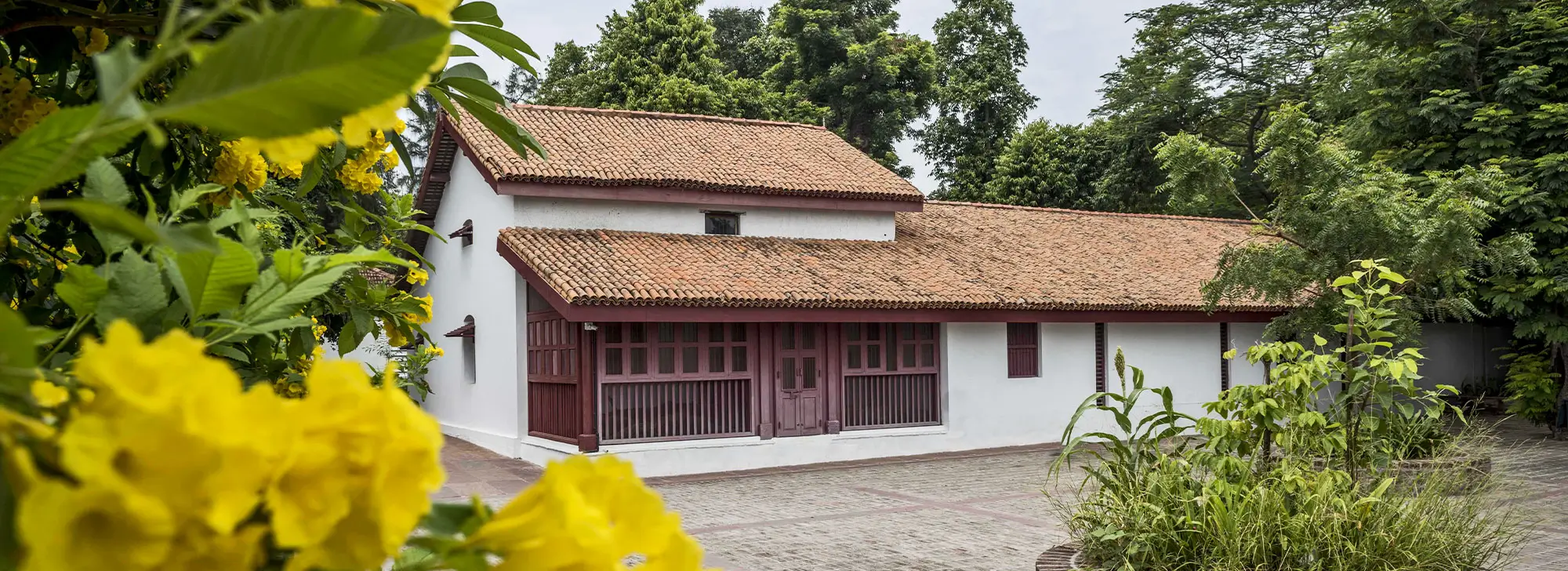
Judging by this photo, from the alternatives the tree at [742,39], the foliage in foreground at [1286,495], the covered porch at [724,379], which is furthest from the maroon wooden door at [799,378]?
the tree at [742,39]

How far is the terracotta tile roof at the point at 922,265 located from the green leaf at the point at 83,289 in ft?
36.3

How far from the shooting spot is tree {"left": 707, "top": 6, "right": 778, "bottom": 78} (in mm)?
32656

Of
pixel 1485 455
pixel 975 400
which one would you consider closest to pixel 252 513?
pixel 1485 455

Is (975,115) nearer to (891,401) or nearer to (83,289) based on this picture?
(891,401)

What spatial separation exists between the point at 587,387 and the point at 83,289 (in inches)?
476

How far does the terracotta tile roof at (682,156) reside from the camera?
46.5ft

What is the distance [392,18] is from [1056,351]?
16.2m

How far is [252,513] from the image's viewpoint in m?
0.46

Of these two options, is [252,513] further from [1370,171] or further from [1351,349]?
[1370,171]

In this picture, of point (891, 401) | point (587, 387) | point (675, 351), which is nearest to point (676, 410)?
point (675, 351)

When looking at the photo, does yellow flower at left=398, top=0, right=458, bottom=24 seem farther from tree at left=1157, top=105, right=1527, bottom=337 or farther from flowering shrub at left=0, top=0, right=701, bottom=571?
tree at left=1157, top=105, right=1527, bottom=337

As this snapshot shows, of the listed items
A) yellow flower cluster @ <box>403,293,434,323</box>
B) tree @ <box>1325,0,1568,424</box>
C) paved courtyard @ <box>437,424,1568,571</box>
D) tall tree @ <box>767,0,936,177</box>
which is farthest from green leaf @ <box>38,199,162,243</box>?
tall tree @ <box>767,0,936,177</box>

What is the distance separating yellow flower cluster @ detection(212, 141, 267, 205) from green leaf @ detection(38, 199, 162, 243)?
4.22ft

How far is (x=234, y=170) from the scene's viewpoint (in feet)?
5.69
